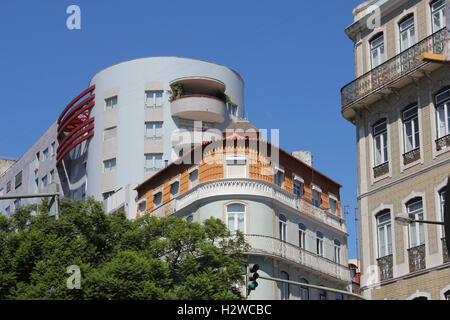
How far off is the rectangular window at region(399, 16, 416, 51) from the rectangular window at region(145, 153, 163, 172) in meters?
36.6

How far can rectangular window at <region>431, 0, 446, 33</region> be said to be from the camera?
32.6 m

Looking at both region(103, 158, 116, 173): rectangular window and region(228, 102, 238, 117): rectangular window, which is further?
region(228, 102, 238, 117): rectangular window

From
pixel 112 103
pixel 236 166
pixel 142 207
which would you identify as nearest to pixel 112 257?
pixel 236 166

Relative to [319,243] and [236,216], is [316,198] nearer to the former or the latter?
[319,243]

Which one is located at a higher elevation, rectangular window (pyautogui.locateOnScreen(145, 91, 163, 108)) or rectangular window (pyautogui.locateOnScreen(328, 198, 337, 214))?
rectangular window (pyautogui.locateOnScreen(145, 91, 163, 108))

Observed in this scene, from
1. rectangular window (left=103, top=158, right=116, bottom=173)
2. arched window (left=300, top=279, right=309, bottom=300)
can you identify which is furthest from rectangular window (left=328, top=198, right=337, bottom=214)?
rectangular window (left=103, top=158, right=116, bottom=173)

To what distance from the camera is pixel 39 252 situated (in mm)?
39406

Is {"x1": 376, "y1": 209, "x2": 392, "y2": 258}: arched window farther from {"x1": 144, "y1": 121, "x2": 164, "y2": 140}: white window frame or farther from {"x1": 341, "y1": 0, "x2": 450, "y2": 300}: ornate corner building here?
{"x1": 144, "y1": 121, "x2": 164, "y2": 140}: white window frame

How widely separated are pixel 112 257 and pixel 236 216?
12.8 m

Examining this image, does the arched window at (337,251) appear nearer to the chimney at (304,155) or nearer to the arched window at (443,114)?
the chimney at (304,155)

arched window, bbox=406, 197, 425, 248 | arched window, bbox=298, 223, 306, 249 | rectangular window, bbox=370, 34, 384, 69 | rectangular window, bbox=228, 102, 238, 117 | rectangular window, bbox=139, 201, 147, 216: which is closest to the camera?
arched window, bbox=406, 197, 425, 248

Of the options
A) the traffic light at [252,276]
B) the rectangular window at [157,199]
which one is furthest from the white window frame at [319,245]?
the traffic light at [252,276]

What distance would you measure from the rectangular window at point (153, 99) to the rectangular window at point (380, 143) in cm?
3825
